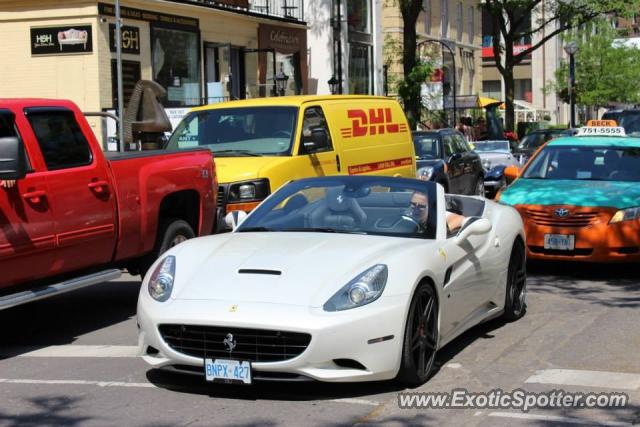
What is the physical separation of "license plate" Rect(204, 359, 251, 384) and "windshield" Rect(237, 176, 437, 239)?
5.36 ft

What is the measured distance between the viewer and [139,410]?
636 cm

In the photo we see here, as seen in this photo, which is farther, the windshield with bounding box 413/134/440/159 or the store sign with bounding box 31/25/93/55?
the store sign with bounding box 31/25/93/55

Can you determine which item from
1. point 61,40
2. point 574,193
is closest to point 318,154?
point 574,193

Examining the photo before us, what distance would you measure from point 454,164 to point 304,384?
43.8 feet

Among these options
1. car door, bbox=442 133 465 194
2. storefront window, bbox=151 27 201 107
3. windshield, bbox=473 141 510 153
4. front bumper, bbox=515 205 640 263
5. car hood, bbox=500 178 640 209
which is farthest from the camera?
windshield, bbox=473 141 510 153

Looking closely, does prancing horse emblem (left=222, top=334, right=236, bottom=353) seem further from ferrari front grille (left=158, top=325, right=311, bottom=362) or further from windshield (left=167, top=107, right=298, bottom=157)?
windshield (left=167, top=107, right=298, bottom=157)

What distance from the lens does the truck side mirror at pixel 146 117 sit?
1554 centimetres

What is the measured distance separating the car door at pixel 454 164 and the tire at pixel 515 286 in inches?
395

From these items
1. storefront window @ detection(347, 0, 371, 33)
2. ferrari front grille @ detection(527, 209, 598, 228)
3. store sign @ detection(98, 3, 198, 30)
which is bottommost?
ferrari front grille @ detection(527, 209, 598, 228)

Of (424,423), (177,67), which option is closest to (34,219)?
(424,423)

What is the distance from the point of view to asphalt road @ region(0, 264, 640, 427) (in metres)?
6.17

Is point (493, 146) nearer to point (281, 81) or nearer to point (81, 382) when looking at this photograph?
point (281, 81)

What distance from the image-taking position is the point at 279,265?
22.4ft

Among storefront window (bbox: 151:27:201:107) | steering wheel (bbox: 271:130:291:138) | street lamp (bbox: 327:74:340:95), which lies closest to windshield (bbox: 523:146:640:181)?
steering wheel (bbox: 271:130:291:138)
